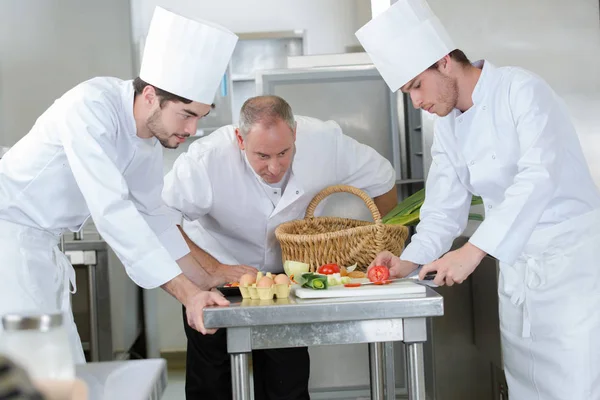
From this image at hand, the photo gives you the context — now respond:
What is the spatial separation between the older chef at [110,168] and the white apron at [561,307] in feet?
2.93

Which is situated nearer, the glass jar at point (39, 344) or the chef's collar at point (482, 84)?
the glass jar at point (39, 344)

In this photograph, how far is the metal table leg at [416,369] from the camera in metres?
1.69

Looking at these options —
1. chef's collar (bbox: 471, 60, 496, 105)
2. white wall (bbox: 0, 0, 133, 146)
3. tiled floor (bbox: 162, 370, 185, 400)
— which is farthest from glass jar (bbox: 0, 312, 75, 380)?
white wall (bbox: 0, 0, 133, 146)

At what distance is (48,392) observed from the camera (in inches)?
19.4

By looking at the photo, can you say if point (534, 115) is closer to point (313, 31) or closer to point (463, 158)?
point (463, 158)

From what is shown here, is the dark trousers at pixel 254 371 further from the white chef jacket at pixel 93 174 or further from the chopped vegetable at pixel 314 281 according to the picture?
the chopped vegetable at pixel 314 281

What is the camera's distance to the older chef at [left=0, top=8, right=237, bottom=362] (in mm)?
1772

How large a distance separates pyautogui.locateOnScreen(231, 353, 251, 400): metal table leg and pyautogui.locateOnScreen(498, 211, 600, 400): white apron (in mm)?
804

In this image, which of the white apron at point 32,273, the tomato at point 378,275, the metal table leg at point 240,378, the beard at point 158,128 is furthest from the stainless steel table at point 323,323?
the beard at point 158,128

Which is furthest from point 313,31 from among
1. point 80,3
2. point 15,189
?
point 15,189

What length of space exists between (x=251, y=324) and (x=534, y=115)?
3.03ft

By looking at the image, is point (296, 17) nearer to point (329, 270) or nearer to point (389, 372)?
point (389, 372)

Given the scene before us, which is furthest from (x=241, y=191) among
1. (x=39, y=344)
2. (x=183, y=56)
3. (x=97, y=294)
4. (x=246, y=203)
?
(x=39, y=344)

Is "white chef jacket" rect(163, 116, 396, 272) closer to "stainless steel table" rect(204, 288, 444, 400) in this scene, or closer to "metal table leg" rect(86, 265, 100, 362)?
"metal table leg" rect(86, 265, 100, 362)
